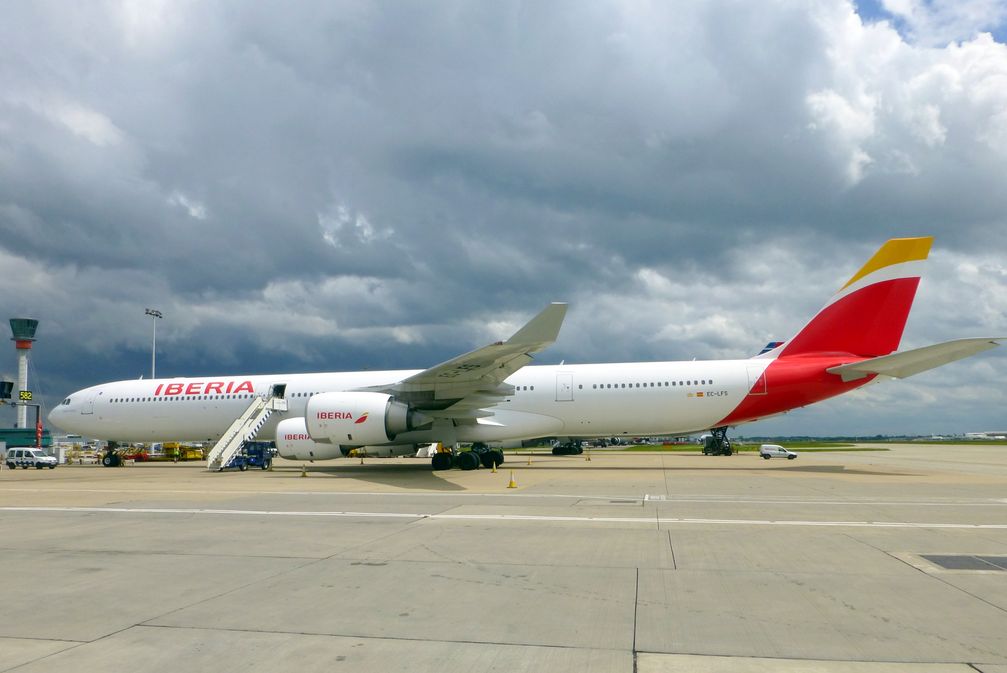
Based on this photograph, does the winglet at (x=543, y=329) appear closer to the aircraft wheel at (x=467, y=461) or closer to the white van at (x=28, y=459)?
the aircraft wheel at (x=467, y=461)

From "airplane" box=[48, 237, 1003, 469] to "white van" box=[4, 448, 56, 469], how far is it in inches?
570

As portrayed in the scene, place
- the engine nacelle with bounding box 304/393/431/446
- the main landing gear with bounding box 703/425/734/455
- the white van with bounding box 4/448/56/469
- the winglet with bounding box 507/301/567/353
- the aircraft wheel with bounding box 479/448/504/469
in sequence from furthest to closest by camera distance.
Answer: the main landing gear with bounding box 703/425/734/455 → the white van with bounding box 4/448/56/469 → the aircraft wheel with bounding box 479/448/504/469 → the engine nacelle with bounding box 304/393/431/446 → the winglet with bounding box 507/301/567/353

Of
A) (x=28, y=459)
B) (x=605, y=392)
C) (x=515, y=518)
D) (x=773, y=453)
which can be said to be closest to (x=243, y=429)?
(x=605, y=392)

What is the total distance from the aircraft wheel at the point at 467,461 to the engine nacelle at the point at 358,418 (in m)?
3.11

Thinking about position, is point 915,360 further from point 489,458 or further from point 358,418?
point 358,418

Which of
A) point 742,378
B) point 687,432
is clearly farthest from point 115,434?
point 742,378

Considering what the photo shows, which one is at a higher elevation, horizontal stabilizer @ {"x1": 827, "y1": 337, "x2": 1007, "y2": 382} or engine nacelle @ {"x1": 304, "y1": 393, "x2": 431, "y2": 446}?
horizontal stabilizer @ {"x1": 827, "y1": 337, "x2": 1007, "y2": 382}

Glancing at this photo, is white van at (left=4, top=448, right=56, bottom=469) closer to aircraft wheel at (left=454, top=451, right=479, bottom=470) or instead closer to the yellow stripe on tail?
aircraft wheel at (left=454, top=451, right=479, bottom=470)

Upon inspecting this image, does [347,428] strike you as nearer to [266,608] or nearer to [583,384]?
[583,384]

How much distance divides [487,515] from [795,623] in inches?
256

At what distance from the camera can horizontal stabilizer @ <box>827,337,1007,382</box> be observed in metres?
17.4

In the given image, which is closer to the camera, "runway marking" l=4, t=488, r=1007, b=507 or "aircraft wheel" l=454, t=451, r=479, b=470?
"runway marking" l=4, t=488, r=1007, b=507

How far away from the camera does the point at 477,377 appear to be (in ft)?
63.4

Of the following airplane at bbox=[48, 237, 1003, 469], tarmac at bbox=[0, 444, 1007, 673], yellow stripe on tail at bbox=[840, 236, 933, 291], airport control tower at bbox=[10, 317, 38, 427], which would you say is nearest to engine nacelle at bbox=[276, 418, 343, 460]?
airplane at bbox=[48, 237, 1003, 469]
